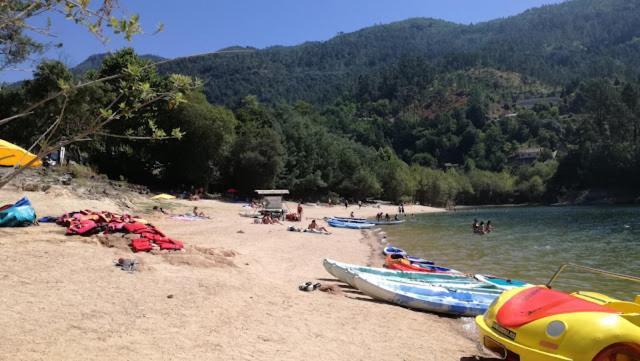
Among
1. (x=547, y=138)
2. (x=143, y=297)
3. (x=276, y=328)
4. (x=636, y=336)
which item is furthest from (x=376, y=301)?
(x=547, y=138)

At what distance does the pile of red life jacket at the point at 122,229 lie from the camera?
51.4 ft

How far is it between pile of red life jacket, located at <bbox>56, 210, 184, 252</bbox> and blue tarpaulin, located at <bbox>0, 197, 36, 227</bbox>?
1.08m

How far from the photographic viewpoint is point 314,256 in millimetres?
22812

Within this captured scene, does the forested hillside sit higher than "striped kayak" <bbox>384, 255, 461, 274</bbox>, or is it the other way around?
the forested hillside

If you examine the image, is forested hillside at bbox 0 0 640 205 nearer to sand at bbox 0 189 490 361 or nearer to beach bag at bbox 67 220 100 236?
sand at bbox 0 189 490 361

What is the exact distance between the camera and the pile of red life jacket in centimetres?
1566

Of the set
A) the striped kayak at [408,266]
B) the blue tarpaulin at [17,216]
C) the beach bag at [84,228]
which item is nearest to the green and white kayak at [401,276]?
the striped kayak at [408,266]

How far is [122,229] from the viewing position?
17.3 m

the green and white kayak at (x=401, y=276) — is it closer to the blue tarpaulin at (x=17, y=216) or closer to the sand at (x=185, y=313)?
the sand at (x=185, y=313)

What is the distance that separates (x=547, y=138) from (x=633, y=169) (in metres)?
63.8

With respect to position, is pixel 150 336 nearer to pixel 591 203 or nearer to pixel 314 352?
pixel 314 352

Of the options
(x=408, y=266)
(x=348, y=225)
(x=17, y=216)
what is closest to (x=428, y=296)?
(x=408, y=266)

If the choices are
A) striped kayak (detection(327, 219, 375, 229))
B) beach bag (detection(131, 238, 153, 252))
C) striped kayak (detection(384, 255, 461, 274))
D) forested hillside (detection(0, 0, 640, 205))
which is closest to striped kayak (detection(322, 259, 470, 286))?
striped kayak (detection(384, 255, 461, 274))

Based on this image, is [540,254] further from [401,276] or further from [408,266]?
[401,276]
